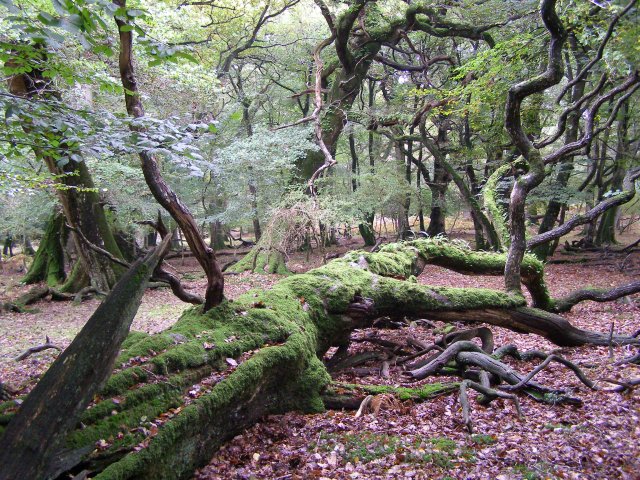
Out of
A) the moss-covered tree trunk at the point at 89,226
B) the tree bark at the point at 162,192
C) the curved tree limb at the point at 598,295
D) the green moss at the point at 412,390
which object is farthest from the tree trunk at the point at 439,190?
the tree bark at the point at 162,192

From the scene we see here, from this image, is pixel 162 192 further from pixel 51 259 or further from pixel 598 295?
pixel 51 259

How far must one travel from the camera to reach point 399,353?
662 centimetres

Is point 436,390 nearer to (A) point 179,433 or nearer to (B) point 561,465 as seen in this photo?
(B) point 561,465

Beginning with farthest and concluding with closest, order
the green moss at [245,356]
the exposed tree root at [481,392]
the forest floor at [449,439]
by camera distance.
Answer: the exposed tree root at [481,392], the forest floor at [449,439], the green moss at [245,356]

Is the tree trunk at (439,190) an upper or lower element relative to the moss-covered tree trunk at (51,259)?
upper

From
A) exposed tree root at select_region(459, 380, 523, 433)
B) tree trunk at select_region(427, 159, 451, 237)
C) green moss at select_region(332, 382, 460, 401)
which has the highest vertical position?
tree trunk at select_region(427, 159, 451, 237)

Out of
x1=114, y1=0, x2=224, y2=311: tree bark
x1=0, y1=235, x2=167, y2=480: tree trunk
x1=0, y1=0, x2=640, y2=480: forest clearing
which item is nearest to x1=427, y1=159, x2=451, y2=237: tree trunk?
x1=0, y1=0, x2=640, y2=480: forest clearing

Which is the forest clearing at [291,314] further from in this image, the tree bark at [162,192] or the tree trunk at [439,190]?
the tree trunk at [439,190]

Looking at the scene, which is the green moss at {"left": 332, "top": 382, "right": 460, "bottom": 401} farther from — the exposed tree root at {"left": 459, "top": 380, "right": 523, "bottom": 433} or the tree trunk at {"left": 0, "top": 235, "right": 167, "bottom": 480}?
the tree trunk at {"left": 0, "top": 235, "right": 167, "bottom": 480}

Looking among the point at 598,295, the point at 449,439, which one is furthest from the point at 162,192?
the point at 598,295

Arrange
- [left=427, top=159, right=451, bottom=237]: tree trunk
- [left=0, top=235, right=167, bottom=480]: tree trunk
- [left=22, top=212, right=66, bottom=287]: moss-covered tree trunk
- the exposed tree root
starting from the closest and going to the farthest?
[left=0, top=235, right=167, bottom=480]: tree trunk → the exposed tree root → [left=22, top=212, right=66, bottom=287]: moss-covered tree trunk → [left=427, top=159, right=451, bottom=237]: tree trunk

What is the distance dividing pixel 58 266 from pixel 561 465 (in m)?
15.1

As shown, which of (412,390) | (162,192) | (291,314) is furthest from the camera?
(291,314)

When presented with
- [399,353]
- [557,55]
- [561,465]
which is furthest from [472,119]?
[561,465]
